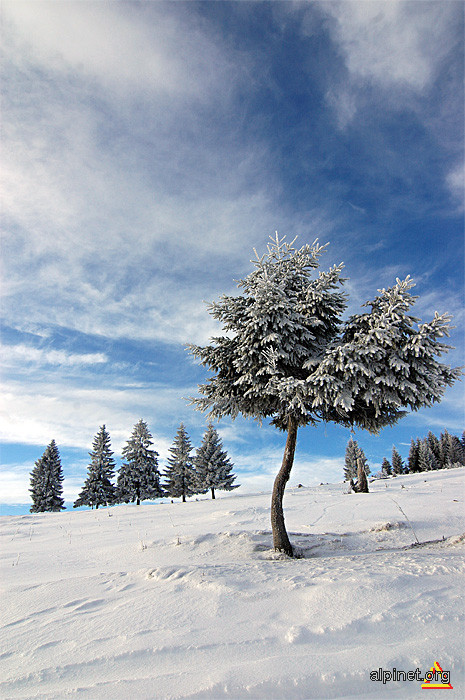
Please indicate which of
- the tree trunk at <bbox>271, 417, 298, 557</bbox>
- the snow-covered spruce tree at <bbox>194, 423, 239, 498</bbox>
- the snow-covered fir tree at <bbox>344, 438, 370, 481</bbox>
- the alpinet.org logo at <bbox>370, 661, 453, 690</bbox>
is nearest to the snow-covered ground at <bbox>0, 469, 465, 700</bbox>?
the alpinet.org logo at <bbox>370, 661, 453, 690</bbox>

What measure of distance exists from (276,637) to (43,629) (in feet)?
9.77

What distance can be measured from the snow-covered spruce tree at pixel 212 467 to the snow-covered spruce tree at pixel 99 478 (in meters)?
11.2

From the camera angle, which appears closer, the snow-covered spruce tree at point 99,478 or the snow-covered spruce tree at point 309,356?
the snow-covered spruce tree at point 309,356

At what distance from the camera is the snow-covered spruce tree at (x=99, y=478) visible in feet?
143

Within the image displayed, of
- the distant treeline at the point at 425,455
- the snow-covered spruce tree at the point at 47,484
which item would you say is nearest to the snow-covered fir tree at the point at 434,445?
the distant treeline at the point at 425,455

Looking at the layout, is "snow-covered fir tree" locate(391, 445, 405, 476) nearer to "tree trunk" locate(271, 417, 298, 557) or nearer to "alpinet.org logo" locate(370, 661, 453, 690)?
"tree trunk" locate(271, 417, 298, 557)

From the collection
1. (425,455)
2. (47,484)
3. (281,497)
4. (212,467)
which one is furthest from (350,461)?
(281,497)

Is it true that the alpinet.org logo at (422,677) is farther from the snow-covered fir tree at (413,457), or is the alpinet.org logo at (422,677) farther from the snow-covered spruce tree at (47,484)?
the snow-covered fir tree at (413,457)

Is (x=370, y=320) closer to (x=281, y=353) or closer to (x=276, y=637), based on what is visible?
(x=281, y=353)

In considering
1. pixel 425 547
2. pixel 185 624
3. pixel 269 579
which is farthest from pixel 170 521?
pixel 185 624

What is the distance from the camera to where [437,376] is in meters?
9.23

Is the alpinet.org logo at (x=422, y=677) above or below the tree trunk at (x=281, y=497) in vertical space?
below

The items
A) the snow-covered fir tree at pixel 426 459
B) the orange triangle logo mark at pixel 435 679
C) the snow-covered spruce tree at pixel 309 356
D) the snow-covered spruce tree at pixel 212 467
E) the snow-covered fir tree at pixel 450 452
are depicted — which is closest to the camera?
the orange triangle logo mark at pixel 435 679

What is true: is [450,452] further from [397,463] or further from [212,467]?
[212,467]
